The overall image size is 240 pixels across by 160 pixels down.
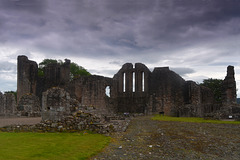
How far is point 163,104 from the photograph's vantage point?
28297 millimetres

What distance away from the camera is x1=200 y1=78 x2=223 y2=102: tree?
40281 millimetres

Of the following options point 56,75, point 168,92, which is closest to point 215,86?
point 168,92

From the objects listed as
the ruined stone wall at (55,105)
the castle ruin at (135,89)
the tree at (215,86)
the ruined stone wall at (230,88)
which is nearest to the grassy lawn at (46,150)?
the ruined stone wall at (55,105)

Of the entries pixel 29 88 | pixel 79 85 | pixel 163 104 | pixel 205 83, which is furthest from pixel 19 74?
pixel 205 83

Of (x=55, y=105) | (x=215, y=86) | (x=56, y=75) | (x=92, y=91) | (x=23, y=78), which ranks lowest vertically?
(x=55, y=105)

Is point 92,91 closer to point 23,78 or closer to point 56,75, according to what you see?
point 56,75

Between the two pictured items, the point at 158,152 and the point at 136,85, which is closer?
the point at 158,152

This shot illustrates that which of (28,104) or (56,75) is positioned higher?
(56,75)

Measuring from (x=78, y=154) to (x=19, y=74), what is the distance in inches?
1175

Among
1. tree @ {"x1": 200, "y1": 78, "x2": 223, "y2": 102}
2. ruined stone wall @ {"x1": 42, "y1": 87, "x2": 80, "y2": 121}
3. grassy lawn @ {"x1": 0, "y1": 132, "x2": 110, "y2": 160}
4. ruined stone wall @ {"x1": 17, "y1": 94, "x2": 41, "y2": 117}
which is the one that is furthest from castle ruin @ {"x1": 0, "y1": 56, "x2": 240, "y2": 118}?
grassy lawn @ {"x1": 0, "y1": 132, "x2": 110, "y2": 160}

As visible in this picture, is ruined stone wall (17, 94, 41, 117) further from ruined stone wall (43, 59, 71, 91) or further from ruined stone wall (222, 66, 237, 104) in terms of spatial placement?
ruined stone wall (222, 66, 237, 104)

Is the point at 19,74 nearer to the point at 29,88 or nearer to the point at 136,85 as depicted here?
the point at 29,88

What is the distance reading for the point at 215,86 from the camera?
138 feet

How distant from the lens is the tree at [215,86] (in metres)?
40.3
